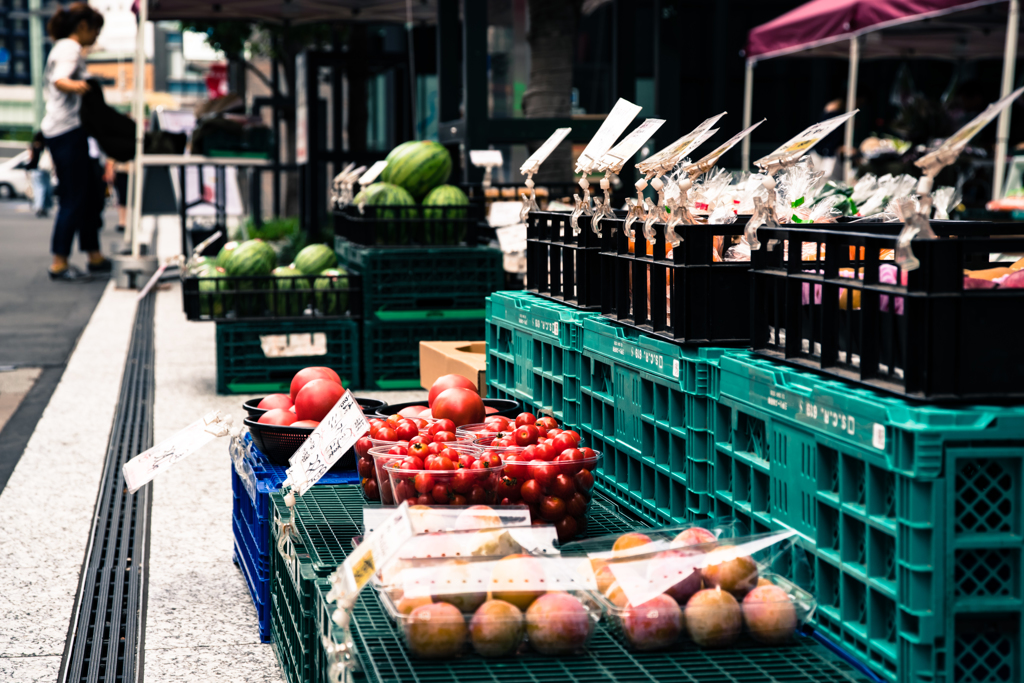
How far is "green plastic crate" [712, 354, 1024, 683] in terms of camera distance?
173 cm

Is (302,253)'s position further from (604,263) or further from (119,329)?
(604,263)

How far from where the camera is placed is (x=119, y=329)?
30.8ft

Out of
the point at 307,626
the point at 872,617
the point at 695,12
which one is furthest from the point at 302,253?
the point at 695,12

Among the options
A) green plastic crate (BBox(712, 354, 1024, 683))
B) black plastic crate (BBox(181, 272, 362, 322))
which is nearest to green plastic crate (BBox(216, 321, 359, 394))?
black plastic crate (BBox(181, 272, 362, 322))

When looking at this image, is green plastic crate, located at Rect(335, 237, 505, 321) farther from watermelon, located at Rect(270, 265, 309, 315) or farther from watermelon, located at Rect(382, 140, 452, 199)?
watermelon, located at Rect(382, 140, 452, 199)

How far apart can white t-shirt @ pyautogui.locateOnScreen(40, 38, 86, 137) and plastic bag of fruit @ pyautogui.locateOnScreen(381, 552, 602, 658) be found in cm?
1070

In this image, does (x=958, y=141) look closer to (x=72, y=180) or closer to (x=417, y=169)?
(x=417, y=169)

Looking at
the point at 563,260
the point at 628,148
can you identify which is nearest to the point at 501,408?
the point at 563,260

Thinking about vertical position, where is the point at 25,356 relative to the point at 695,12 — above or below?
below

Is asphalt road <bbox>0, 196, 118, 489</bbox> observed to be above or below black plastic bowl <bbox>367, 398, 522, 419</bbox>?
below

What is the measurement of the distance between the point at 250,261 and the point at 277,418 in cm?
319

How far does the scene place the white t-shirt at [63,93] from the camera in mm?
11445

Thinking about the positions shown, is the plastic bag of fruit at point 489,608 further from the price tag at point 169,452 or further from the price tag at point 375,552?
the price tag at point 169,452

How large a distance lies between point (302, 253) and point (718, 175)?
12.2 ft
